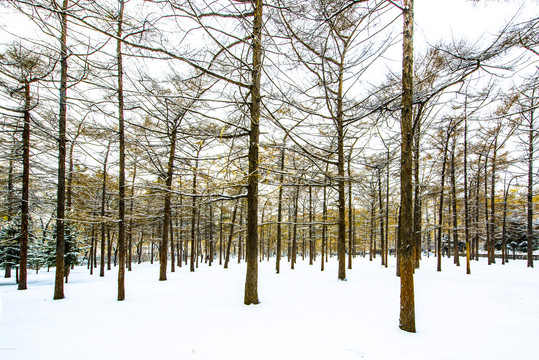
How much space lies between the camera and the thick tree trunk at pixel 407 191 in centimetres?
434

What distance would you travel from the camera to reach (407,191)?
4535 millimetres

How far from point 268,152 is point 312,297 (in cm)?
448

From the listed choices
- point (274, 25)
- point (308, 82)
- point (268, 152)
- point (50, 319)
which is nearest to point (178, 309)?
point (50, 319)

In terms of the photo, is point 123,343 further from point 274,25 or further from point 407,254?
point 274,25

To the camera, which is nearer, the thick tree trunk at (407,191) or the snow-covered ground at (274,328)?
the snow-covered ground at (274,328)

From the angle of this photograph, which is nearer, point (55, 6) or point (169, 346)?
point (55, 6)

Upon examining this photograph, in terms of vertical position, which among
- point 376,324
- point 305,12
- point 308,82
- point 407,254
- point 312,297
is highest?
point 305,12

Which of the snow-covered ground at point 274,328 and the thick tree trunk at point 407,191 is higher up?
the thick tree trunk at point 407,191

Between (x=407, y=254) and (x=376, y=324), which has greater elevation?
(x=407, y=254)

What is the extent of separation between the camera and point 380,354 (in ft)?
11.6

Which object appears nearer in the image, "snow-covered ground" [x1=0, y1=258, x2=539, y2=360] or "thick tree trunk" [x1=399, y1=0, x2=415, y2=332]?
"snow-covered ground" [x1=0, y1=258, x2=539, y2=360]

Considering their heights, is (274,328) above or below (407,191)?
below

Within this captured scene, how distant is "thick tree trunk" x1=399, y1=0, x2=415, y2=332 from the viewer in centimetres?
434

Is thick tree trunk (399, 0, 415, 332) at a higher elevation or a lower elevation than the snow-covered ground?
higher
